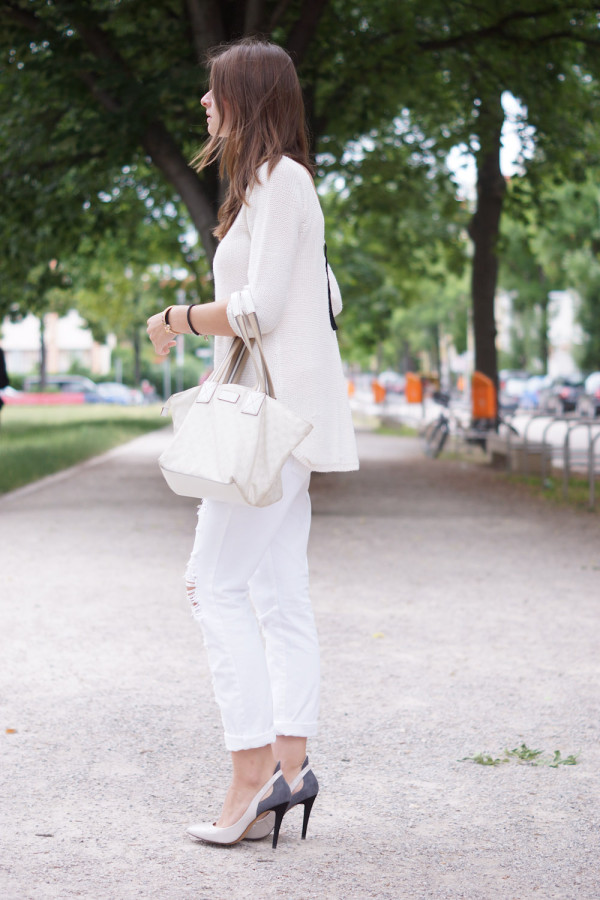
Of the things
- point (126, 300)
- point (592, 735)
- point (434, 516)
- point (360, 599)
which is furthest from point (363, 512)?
point (126, 300)

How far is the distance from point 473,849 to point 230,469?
1.24m

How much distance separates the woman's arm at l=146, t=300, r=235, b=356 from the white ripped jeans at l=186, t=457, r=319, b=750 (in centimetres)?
39

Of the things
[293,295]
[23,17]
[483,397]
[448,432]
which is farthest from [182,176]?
[448,432]

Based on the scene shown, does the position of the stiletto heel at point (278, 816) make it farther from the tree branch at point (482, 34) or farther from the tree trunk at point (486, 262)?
the tree trunk at point (486, 262)

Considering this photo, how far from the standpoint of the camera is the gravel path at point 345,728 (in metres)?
3.12

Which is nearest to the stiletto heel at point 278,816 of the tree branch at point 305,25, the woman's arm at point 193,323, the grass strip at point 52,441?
the woman's arm at point 193,323

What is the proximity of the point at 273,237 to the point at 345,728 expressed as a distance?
2.11m

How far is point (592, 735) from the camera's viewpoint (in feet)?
14.6

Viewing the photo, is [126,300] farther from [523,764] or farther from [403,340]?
[403,340]

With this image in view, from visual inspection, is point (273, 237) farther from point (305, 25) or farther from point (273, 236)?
point (305, 25)

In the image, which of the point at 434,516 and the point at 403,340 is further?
the point at 403,340

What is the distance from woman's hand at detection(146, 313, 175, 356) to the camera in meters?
3.22

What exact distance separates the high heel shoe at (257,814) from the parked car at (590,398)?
31086 mm

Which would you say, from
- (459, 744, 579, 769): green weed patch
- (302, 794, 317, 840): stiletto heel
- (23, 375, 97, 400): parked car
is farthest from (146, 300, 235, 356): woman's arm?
(23, 375, 97, 400): parked car
